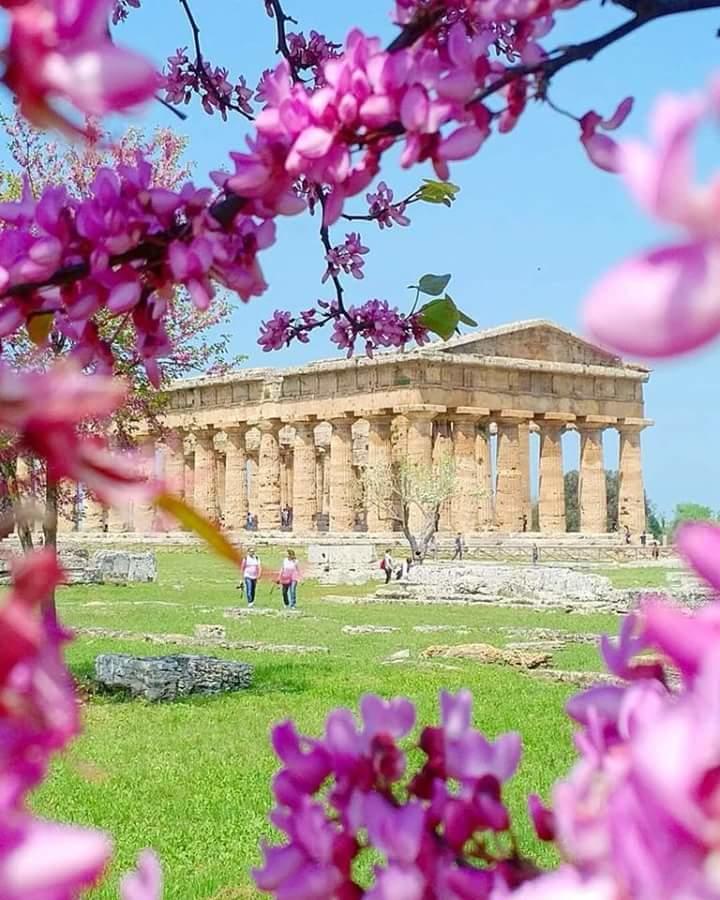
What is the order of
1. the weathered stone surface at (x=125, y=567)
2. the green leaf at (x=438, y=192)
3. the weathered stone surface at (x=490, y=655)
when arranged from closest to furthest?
the green leaf at (x=438, y=192)
the weathered stone surface at (x=490, y=655)
the weathered stone surface at (x=125, y=567)

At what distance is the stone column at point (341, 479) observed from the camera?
58719 millimetres

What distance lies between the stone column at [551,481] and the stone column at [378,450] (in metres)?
7.39

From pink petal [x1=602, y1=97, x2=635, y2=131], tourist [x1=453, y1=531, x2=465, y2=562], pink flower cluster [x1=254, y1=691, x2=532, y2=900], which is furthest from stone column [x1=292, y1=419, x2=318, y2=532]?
pink flower cluster [x1=254, y1=691, x2=532, y2=900]

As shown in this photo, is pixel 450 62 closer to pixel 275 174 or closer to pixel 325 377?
pixel 275 174

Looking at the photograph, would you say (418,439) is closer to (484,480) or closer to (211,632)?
(484,480)

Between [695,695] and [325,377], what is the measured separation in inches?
2315

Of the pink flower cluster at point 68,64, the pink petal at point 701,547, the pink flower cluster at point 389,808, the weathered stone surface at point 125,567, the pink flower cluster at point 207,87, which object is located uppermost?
the pink flower cluster at point 207,87

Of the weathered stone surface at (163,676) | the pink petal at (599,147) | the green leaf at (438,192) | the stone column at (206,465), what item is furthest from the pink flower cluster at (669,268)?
the stone column at (206,465)

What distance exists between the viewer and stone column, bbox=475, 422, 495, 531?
57.1 m

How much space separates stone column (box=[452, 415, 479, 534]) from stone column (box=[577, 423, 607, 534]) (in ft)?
20.3

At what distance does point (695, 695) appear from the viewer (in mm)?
585

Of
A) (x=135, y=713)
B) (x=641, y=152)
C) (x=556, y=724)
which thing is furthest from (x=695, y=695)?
(x=135, y=713)

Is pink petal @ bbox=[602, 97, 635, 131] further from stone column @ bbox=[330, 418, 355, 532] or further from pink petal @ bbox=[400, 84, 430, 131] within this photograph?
stone column @ bbox=[330, 418, 355, 532]

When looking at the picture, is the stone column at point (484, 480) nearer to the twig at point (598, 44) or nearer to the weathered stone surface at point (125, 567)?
the weathered stone surface at point (125, 567)
